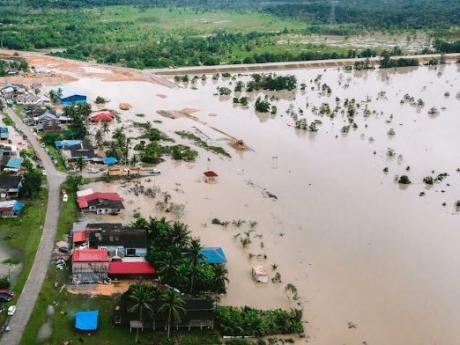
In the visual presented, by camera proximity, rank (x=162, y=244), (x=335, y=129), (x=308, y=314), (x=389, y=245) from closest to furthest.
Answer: (x=308, y=314) < (x=162, y=244) < (x=389, y=245) < (x=335, y=129)

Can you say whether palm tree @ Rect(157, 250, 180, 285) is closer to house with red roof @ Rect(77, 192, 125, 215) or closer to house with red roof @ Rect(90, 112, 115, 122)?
house with red roof @ Rect(77, 192, 125, 215)

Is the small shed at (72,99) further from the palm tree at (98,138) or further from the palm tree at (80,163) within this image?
the palm tree at (80,163)

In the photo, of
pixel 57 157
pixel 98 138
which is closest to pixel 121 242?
pixel 57 157

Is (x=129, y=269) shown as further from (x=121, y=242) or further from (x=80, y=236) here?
(x=80, y=236)

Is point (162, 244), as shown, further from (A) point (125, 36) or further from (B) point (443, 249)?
(A) point (125, 36)

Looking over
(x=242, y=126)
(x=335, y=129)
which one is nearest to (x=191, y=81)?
(x=242, y=126)

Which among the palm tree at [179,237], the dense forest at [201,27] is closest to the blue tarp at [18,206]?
the palm tree at [179,237]
